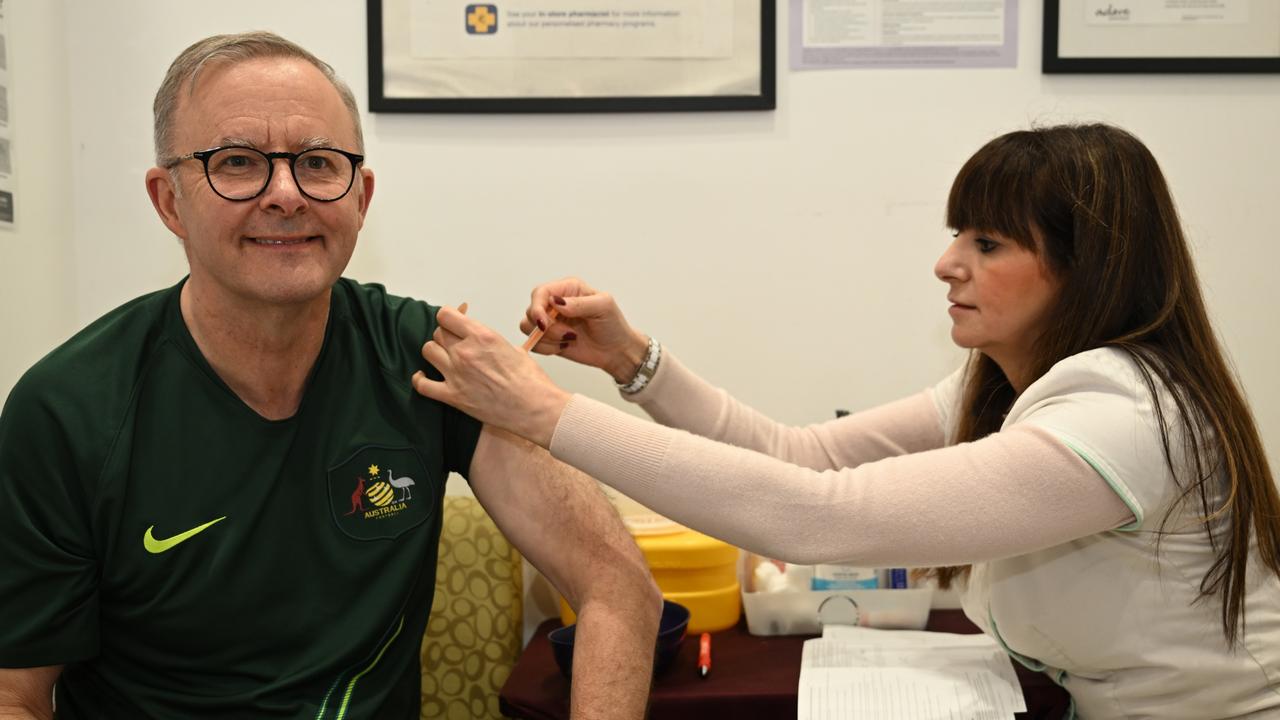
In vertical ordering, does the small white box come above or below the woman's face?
below

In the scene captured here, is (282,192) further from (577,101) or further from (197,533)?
(577,101)

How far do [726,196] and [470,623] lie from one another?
3.17ft

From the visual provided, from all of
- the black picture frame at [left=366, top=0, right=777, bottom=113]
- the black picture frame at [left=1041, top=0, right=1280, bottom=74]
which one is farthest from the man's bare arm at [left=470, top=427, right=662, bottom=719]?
the black picture frame at [left=1041, top=0, right=1280, bottom=74]

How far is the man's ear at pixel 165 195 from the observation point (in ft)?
4.55

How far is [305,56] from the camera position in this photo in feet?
4.60

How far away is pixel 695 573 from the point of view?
6.42 feet

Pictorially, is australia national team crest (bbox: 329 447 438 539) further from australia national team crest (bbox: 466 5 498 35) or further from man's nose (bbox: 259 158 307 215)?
australia national team crest (bbox: 466 5 498 35)

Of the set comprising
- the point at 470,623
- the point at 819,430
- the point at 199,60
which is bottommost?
the point at 470,623

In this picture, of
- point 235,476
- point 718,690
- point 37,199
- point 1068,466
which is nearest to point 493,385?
point 235,476

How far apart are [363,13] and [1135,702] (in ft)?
5.93

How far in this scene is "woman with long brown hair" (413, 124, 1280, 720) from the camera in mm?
1351

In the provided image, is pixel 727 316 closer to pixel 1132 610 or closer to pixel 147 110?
pixel 1132 610

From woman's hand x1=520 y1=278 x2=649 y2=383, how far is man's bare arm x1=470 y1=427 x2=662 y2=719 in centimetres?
26

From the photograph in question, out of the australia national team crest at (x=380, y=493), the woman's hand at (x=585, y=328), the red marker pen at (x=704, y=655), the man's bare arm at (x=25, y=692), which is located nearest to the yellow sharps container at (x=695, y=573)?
the red marker pen at (x=704, y=655)
